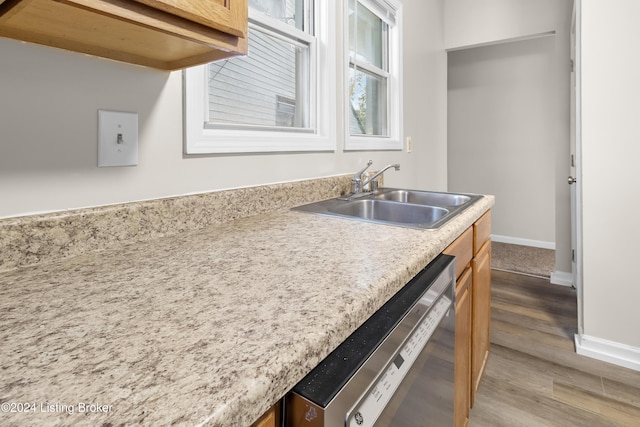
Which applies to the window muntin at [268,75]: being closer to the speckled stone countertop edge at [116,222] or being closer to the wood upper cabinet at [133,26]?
the speckled stone countertop edge at [116,222]

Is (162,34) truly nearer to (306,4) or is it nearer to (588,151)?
(306,4)

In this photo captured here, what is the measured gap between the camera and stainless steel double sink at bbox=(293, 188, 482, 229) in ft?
4.41

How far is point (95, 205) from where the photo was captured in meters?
0.79

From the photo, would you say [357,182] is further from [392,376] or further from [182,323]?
[182,323]

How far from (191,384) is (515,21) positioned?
11.1 ft

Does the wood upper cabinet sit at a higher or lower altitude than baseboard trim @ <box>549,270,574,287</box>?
higher

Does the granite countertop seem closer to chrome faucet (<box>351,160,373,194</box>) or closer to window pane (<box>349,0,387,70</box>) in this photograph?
chrome faucet (<box>351,160,373,194</box>)

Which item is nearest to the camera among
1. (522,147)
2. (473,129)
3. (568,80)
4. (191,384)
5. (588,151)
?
(191,384)

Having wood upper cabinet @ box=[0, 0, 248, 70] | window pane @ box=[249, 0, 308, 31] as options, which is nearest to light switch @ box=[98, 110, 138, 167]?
wood upper cabinet @ box=[0, 0, 248, 70]

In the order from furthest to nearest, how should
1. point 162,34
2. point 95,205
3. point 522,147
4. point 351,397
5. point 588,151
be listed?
point 522,147, point 588,151, point 95,205, point 162,34, point 351,397

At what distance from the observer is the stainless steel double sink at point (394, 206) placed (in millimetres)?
1344

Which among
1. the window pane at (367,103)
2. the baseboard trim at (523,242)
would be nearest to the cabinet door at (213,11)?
the window pane at (367,103)

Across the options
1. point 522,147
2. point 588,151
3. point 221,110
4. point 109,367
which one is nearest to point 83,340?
point 109,367

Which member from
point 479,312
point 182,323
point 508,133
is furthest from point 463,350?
point 508,133
